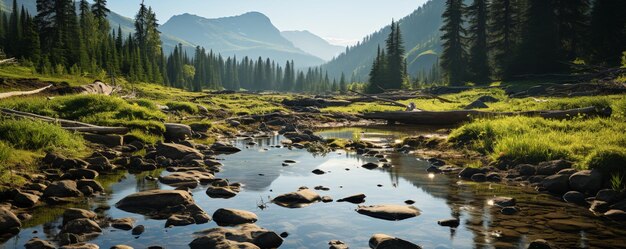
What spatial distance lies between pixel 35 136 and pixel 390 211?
11.3 metres

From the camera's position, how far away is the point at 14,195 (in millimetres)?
9758

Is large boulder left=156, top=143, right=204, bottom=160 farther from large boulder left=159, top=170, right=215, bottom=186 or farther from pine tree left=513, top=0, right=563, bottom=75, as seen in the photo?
pine tree left=513, top=0, right=563, bottom=75

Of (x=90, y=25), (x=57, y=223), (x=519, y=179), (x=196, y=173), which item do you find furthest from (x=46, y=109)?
(x=90, y=25)

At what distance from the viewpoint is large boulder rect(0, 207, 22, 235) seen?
7730mm

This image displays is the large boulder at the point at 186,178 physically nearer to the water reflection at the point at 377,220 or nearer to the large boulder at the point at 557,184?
the water reflection at the point at 377,220

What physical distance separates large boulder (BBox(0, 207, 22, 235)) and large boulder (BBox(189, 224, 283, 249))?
3189mm

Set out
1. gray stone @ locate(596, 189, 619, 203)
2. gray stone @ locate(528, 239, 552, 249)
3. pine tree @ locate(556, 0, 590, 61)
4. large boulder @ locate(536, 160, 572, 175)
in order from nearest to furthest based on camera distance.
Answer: gray stone @ locate(528, 239, 552, 249)
gray stone @ locate(596, 189, 619, 203)
large boulder @ locate(536, 160, 572, 175)
pine tree @ locate(556, 0, 590, 61)

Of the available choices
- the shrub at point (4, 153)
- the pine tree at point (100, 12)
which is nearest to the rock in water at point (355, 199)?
the shrub at point (4, 153)

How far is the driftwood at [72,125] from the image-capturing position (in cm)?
1658

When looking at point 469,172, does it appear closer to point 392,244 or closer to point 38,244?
point 392,244

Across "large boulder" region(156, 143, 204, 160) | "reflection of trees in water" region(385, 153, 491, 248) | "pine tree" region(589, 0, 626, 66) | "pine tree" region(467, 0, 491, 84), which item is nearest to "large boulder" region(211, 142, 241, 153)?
"large boulder" region(156, 143, 204, 160)

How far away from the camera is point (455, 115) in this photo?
1047 inches

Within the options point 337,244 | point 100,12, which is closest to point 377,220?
point 337,244

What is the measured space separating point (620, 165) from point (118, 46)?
8565 cm
